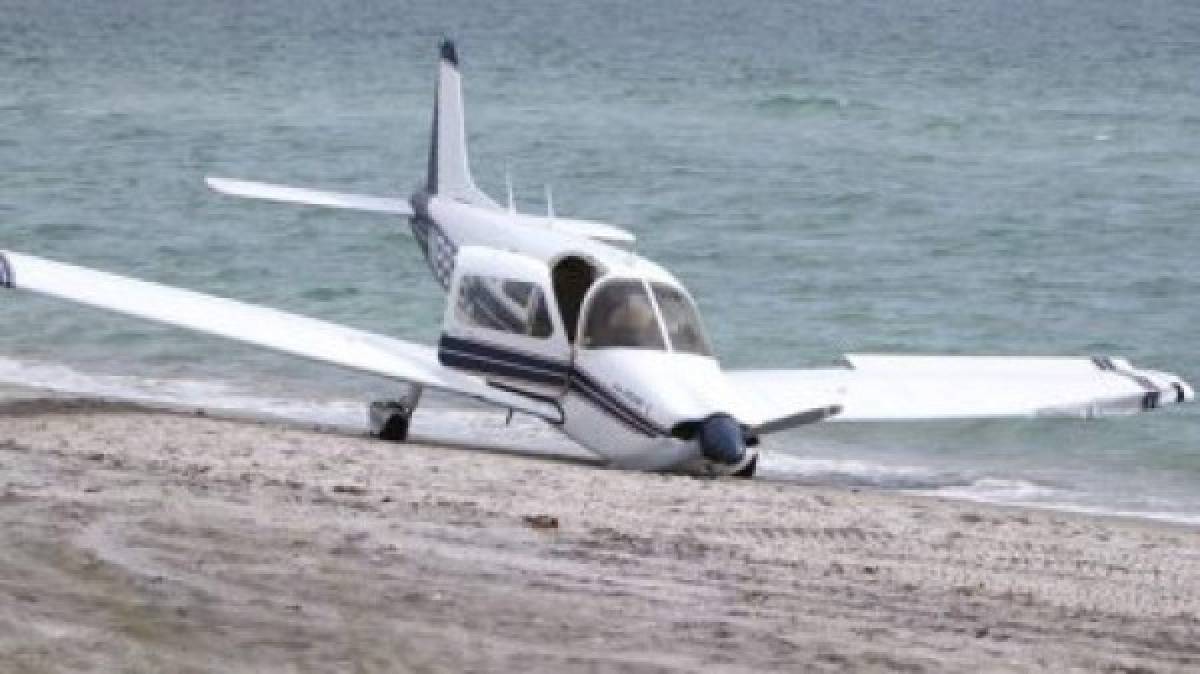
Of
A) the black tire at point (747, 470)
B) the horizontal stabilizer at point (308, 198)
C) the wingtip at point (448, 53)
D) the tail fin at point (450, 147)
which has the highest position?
the wingtip at point (448, 53)

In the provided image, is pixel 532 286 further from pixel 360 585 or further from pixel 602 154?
pixel 602 154

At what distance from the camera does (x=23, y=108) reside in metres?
57.5

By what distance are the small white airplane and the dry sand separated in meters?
1.37

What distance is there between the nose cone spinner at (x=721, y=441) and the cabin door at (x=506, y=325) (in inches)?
64.4

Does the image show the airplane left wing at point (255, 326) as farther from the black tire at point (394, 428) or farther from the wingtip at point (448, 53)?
the wingtip at point (448, 53)

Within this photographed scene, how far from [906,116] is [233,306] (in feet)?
133

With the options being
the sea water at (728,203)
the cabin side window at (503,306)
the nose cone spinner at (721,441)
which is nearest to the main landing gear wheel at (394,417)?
the cabin side window at (503,306)

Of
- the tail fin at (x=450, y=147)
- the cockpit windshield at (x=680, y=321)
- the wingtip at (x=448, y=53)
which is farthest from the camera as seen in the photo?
the wingtip at (x=448, y=53)

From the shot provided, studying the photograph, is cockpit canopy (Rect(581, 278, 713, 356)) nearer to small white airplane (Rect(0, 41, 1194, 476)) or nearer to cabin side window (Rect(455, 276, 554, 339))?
small white airplane (Rect(0, 41, 1194, 476))

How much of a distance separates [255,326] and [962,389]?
5.12m

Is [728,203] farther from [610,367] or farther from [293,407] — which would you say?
[610,367]

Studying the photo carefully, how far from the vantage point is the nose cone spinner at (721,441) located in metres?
15.9

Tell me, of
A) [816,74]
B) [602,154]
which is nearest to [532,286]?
[602,154]

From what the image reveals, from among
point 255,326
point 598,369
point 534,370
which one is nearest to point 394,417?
point 255,326
